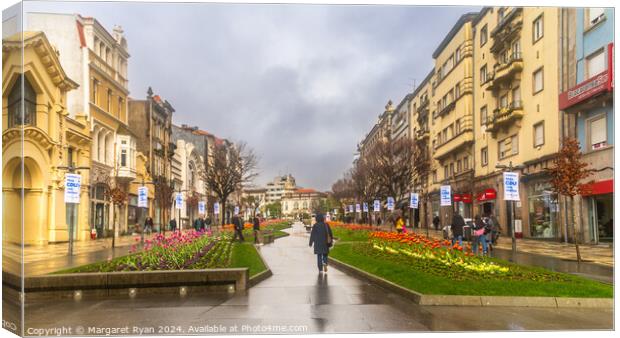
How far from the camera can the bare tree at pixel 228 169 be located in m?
12.2

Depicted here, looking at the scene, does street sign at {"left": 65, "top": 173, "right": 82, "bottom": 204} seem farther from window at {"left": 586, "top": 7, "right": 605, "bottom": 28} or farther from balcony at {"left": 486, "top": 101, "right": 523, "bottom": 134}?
window at {"left": 586, "top": 7, "right": 605, "bottom": 28}

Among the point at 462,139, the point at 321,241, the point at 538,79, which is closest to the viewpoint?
the point at 538,79

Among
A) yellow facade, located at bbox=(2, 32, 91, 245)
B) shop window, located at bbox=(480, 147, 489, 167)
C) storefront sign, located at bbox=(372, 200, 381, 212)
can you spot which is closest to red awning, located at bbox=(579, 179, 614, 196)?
shop window, located at bbox=(480, 147, 489, 167)

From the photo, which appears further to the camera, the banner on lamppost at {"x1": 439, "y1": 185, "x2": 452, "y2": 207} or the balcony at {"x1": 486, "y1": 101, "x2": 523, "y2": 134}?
the banner on lamppost at {"x1": 439, "y1": 185, "x2": 452, "y2": 207}

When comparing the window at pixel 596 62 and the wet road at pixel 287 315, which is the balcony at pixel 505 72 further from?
the wet road at pixel 287 315

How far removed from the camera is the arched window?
927 cm

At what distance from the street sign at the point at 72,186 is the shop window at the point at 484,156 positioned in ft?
31.1

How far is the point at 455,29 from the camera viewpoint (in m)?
10.5

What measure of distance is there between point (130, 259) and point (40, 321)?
3.44m

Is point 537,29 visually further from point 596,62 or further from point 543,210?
point 543,210

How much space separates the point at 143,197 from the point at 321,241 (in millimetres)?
6474

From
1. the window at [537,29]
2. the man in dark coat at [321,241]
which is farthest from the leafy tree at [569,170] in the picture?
the man in dark coat at [321,241]

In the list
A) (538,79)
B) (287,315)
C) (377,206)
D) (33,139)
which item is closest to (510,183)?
(538,79)

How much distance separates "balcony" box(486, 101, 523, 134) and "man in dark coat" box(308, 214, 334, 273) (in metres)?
5.31
